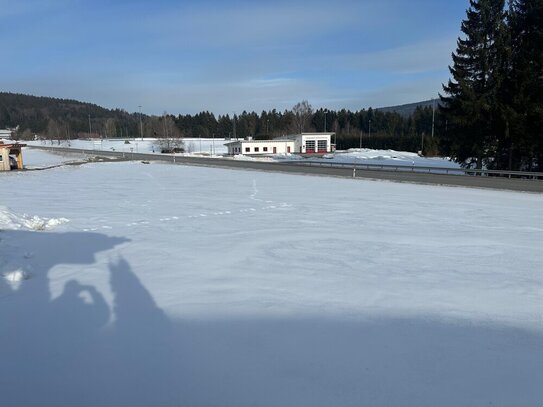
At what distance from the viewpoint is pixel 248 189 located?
26328 millimetres

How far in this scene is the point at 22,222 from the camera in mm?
13352

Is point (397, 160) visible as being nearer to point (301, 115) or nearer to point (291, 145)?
point (291, 145)

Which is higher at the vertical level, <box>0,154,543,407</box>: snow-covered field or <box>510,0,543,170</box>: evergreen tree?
<box>510,0,543,170</box>: evergreen tree

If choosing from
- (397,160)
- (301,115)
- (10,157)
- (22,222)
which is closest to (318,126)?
(301,115)

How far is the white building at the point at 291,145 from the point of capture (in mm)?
95938

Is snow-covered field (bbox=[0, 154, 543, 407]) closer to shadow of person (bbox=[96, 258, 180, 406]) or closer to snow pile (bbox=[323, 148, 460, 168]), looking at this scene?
shadow of person (bbox=[96, 258, 180, 406])

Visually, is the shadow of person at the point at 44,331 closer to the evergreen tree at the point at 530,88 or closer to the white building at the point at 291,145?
the evergreen tree at the point at 530,88

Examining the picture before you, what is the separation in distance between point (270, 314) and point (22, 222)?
34.2 feet

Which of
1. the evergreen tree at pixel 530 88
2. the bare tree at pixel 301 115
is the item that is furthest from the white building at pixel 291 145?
the evergreen tree at pixel 530 88

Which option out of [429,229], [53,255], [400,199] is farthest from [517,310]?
[400,199]

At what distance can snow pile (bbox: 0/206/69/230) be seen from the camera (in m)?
12.8

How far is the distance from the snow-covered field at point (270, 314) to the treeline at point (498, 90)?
882 inches

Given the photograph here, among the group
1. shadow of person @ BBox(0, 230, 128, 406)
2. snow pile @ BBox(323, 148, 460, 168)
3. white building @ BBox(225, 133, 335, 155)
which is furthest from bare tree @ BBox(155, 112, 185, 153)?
shadow of person @ BBox(0, 230, 128, 406)

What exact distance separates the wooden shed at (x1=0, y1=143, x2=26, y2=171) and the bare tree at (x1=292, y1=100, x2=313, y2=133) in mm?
98789
